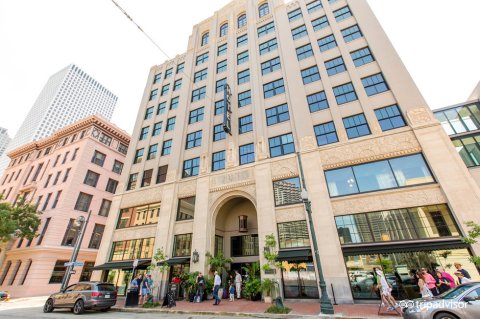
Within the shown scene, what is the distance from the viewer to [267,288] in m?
14.6

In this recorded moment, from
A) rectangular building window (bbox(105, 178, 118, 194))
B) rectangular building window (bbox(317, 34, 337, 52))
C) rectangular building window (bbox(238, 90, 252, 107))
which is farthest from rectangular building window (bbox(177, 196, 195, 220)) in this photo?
rectangular building window (bbox(105, 178, 118, 194))

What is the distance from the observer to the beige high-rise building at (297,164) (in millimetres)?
13711

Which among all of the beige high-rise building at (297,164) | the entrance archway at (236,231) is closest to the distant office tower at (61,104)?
the beige high-rise building at (297,164)

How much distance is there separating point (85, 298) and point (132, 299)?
9.65ft

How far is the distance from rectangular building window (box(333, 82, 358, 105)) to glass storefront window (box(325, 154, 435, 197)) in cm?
605

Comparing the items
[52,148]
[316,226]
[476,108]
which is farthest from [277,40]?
[52,148]

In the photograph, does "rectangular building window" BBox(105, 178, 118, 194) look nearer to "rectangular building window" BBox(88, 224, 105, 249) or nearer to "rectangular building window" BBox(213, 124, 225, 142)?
"rectangular building window" BBox(88, 224, 105, 249)

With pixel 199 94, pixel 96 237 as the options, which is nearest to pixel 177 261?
pixel 199 94

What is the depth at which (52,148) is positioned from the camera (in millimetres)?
40000

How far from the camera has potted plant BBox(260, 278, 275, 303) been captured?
47.6ft

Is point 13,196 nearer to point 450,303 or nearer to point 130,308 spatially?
point 130,308

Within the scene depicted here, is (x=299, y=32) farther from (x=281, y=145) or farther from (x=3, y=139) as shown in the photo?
(x=3, y=139)

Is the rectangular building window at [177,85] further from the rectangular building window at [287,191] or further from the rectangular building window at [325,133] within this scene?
the rectangular building window at [287,191]

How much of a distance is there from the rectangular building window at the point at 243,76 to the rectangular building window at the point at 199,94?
4664 mm
